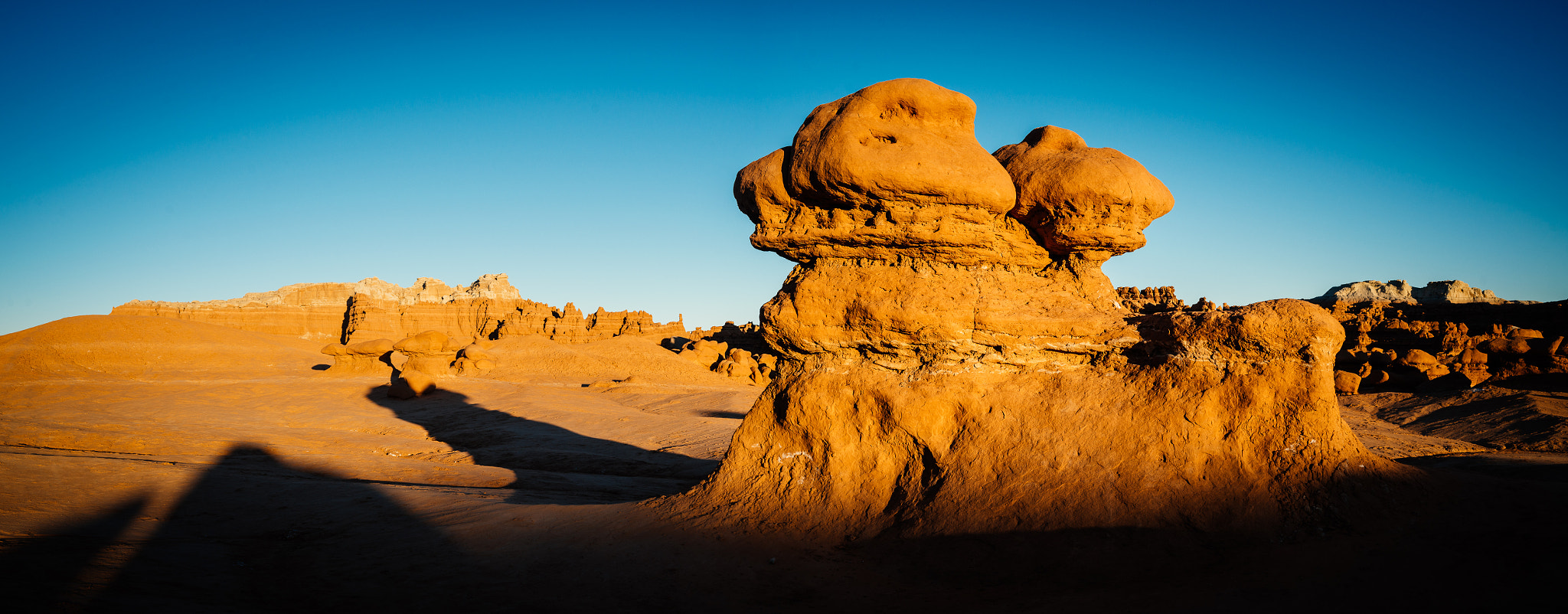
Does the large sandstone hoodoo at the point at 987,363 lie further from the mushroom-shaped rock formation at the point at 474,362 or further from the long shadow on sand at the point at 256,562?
the mushroom-shaped rock formation at the point at 474,362

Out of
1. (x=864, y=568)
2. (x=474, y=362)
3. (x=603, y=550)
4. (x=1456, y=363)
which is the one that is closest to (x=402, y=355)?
(x=474, y=362)

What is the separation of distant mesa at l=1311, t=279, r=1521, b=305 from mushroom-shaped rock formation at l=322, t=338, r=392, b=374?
38335 mm

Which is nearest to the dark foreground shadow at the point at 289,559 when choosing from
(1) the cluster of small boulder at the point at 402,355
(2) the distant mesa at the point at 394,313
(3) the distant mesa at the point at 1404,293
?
(1) the cluster of small boulder at the point at 402,355

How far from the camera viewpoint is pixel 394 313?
152 feet

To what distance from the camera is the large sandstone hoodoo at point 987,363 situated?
15.1 ft

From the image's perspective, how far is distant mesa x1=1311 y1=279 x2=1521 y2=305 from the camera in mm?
34938

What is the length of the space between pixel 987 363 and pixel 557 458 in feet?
24.3

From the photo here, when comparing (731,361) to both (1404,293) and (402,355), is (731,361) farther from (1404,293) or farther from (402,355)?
(1404,293)

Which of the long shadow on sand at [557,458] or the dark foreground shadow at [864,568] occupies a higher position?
the dark foreground shadow at [864,568]

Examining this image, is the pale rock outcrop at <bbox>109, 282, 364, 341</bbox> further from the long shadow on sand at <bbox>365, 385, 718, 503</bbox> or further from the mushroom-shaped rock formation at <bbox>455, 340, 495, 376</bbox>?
the long shadow on sand at <bbox>365, 385, 718, 503</bbox>

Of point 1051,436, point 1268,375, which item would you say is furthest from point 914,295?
point 1268,375

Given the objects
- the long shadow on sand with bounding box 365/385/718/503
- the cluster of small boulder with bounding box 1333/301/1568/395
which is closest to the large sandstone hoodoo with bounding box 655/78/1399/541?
the long shadow on sand with bounding box 365/385/718/503

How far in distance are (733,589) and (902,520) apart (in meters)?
1.33

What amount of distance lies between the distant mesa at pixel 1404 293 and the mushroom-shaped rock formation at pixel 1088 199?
35145 mm
